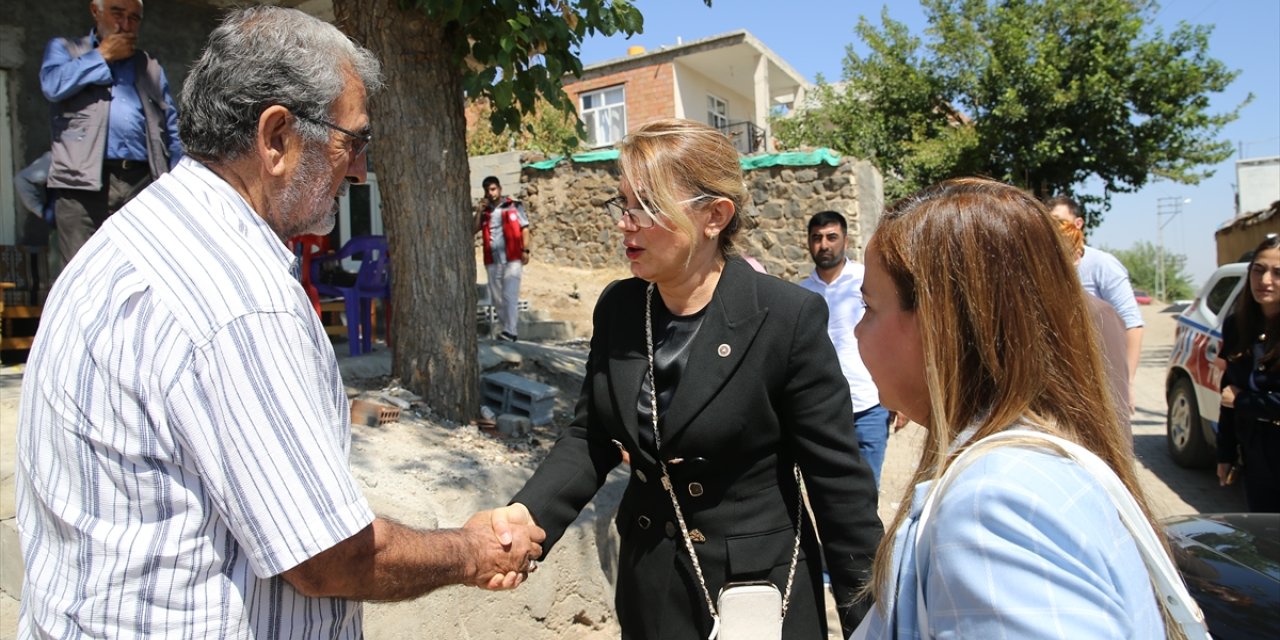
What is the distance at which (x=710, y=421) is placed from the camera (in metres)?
2.19

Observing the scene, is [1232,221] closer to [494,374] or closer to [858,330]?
[494,374]

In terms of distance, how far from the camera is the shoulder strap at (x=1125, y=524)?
1161 mm

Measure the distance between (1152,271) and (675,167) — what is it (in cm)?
9049

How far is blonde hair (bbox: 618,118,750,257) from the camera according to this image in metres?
2.31

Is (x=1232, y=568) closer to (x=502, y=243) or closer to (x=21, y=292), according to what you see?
(x=21, y=292)

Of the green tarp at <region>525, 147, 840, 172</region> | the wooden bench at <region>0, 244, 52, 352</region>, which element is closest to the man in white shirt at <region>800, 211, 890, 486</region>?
the wooden bench at <region>0, 244, 52, 352</region>

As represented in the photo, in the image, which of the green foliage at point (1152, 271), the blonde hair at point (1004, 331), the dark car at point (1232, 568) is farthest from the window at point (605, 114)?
the green foliage at point (1152, 271)

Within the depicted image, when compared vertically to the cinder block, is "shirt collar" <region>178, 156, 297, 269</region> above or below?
above

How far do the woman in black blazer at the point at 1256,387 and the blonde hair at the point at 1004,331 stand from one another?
12.9ft

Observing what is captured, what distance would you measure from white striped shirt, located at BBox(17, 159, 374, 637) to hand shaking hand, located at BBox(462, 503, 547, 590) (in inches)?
21.4

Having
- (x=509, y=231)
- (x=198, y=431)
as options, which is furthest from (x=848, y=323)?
(x=509, y=231)

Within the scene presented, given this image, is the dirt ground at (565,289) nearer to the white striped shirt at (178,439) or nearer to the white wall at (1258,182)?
the white striped shirt at (178,439)

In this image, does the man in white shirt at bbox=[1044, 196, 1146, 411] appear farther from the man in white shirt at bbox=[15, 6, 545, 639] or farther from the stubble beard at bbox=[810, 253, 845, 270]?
the man in white shirt at bbox=[15, 6, 545, 639]

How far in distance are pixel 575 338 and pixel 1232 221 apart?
15945mm
